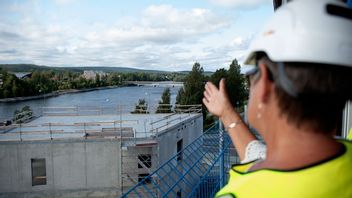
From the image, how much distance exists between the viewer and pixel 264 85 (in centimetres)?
96

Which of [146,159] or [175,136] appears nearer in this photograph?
[146,159]

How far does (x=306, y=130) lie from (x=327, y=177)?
0.14 m

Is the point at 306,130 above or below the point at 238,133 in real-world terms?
above

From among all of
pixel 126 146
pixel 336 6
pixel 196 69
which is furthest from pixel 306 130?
pixel 196 69

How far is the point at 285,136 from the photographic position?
942 mm

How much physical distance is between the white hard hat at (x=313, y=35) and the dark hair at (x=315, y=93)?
23mm

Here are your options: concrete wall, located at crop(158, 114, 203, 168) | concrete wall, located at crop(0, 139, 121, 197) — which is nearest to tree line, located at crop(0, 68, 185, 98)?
concrete wall, located at crop(158, 114, 203, 168)

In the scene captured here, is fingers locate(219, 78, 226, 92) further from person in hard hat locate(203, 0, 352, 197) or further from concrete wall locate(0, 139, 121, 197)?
concrete wall locate(0, 139, 121, 197)

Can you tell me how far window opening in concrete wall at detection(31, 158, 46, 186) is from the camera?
13.6 m

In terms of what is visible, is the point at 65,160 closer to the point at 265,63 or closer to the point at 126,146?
the point at 126,146

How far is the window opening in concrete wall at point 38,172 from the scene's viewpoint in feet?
44.6

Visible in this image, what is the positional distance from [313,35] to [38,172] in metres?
14.6

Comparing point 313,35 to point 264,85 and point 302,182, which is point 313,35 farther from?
point 302,182

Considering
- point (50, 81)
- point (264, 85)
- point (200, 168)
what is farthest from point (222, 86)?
point (50, 81)
